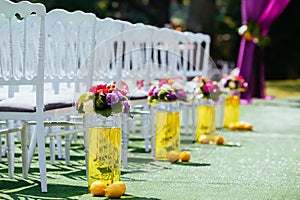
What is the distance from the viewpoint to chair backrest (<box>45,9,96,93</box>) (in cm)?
567

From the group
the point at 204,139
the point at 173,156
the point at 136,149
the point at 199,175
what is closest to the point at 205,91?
the point at 204,139

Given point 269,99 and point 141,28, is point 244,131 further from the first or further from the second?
point 269,99

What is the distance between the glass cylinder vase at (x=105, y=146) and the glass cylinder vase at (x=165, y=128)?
1279mm

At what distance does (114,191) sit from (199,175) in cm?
105

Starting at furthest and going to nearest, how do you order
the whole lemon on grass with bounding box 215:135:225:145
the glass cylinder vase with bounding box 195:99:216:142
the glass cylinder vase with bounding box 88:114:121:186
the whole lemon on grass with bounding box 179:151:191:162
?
the whole lemon on grass with bounding box 215:135:225:145 < the glass cylinder vase with bounding box 195:99:216:142 < the whole lemon on grass with bounding box 179:151:191:162 < the glass cylinder vase with bounding box 88:114:121:186

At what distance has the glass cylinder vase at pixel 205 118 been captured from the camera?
7090 mm

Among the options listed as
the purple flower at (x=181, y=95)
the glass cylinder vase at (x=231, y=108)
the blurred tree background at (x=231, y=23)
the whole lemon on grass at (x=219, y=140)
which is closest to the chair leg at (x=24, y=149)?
the purple flower at (x=181, y=95)

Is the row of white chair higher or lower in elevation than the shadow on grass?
higher

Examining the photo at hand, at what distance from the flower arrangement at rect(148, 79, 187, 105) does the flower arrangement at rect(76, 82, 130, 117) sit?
131cm

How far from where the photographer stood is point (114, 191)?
4508 mm

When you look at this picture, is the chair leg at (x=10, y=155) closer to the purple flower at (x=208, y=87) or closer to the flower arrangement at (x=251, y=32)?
the purple flower at (x=208, y=87)

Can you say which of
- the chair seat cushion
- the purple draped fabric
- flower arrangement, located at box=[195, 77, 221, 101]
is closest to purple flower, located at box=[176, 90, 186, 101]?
flower arrangement, located at box=[195, 77, 221, 101]

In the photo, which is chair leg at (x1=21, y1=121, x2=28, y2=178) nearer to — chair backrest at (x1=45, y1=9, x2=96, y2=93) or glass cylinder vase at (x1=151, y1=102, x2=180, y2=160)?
chair backrest at (x1=45, y1=9, x2=96, y2=93)

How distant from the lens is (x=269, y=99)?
1441 centimetres
